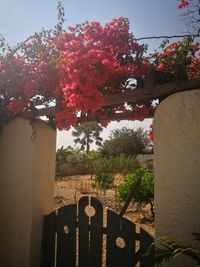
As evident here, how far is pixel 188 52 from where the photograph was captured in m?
3.23

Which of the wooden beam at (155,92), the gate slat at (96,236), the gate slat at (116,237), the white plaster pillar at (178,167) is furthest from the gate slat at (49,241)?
the wooden beam at (155,92)

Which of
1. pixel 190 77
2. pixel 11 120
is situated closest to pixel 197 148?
pixel 190 77

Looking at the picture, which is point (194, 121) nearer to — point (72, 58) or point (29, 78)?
point (72, 58)

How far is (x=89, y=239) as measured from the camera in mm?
4027

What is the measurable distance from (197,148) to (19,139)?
2802 millimetres

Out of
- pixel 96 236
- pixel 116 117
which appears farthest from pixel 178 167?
pixel 96 236

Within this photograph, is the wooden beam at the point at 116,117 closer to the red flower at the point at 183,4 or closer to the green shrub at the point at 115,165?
the red flower at the point at 183,4

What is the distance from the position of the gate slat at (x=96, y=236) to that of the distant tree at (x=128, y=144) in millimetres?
32400

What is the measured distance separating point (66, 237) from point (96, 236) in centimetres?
56

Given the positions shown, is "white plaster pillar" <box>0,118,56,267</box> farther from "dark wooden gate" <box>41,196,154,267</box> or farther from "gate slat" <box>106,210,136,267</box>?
"gate slat" <box>106,210,136,267</box>

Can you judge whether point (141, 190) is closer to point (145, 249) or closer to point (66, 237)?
point (66, 237)

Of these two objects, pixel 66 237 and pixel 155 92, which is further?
pixel 66 237

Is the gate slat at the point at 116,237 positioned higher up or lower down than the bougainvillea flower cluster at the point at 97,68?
lower down

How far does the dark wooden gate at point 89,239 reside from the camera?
3.57 meters
